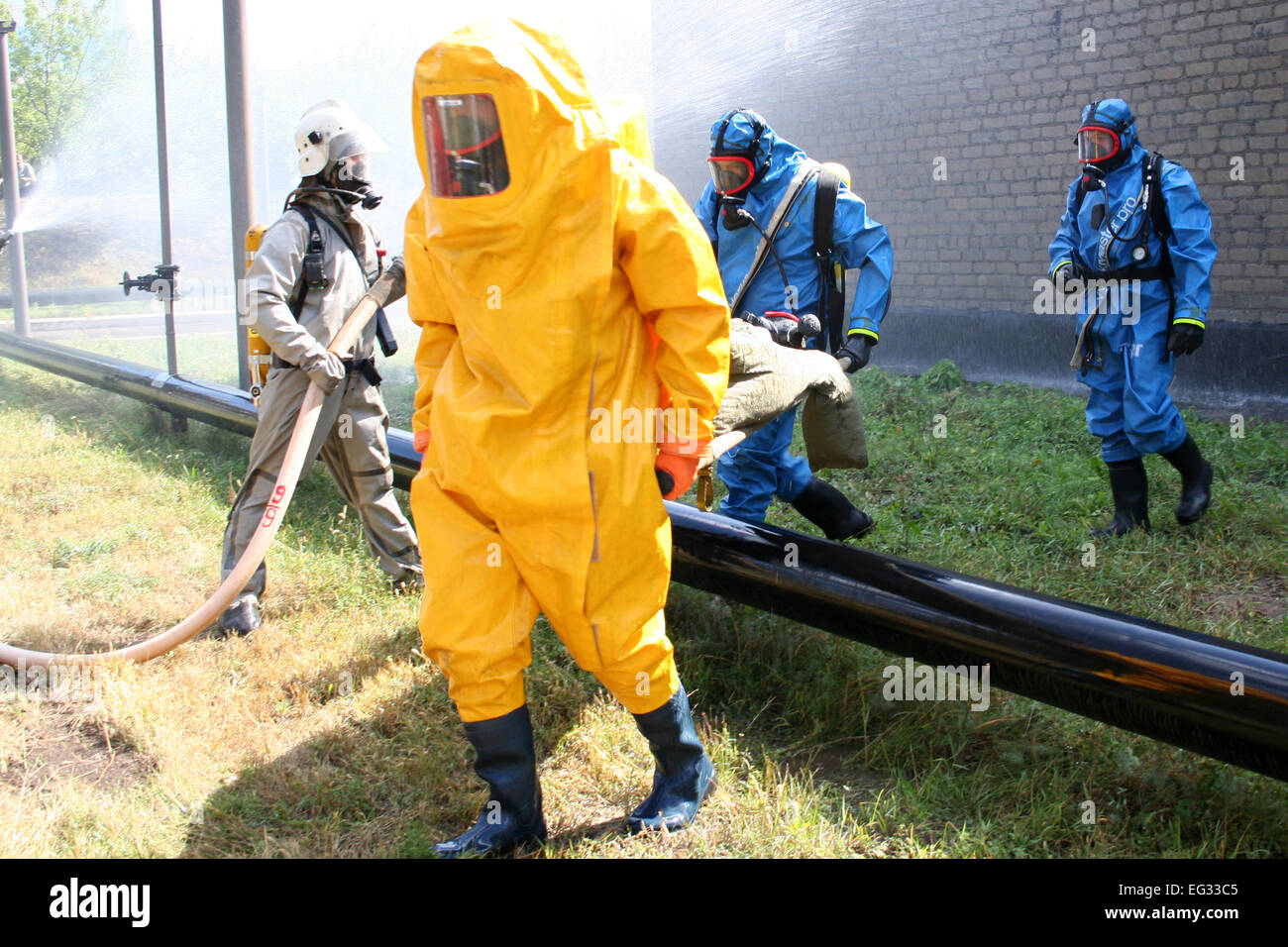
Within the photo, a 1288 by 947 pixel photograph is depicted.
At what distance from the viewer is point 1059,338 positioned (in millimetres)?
9078

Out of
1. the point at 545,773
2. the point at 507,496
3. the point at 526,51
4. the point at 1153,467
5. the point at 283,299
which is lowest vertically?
the point at 545,773

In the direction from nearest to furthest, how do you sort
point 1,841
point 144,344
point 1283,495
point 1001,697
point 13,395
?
point 1,841 → point 1001,697 → point 1283,495 → point 13,395 → point 144,344

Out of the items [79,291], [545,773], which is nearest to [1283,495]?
[545,773]

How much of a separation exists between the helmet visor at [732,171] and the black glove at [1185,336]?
2.20m

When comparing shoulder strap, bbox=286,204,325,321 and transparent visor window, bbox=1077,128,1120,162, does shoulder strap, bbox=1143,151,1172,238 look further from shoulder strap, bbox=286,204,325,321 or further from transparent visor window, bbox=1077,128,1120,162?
shoulder strap, bbox=286,204,325,321

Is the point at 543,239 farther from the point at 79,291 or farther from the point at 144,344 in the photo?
the point at 79,291

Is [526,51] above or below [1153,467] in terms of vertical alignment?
above

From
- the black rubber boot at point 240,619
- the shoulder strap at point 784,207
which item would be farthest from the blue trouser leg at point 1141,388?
the black rubber boot at point 240,619

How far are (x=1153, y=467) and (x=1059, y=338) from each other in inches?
120

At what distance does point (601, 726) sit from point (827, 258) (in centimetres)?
220

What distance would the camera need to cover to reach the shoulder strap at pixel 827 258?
4340 millimetres

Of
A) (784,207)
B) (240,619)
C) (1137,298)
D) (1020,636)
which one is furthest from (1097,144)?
(240,619)

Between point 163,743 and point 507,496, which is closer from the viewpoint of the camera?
point 507,496

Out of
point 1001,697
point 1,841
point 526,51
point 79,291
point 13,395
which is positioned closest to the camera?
point 526,51
